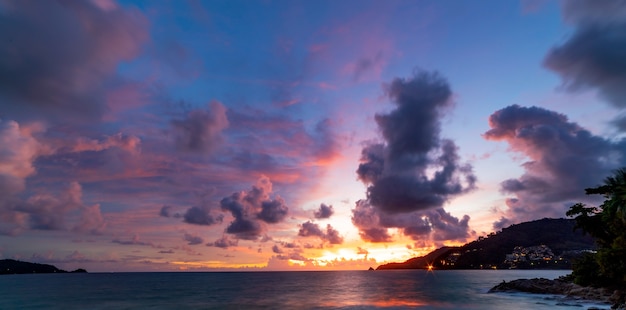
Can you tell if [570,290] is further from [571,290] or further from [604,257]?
[604,257]

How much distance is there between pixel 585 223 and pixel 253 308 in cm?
7222

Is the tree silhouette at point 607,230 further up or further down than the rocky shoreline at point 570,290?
further up

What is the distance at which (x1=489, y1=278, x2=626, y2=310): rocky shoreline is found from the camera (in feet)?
201

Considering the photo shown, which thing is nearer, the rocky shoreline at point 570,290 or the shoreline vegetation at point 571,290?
the rocky shoreline at point 570,290

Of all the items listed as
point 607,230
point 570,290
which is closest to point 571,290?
point 570,290

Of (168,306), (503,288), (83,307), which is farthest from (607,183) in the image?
(83,307)

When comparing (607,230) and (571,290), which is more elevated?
(607,230)

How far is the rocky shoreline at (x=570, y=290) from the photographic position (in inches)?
2408

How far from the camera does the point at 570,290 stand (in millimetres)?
77062

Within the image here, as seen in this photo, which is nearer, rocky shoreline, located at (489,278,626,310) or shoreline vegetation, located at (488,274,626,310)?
rocky shoreline, located at (489,278,626,310)

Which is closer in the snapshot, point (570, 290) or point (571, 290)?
point (571, 290)

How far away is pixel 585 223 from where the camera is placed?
253 feet

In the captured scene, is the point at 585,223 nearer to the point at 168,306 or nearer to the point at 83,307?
the point at 168,306

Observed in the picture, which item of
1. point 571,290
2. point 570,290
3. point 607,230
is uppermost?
point 607,230
